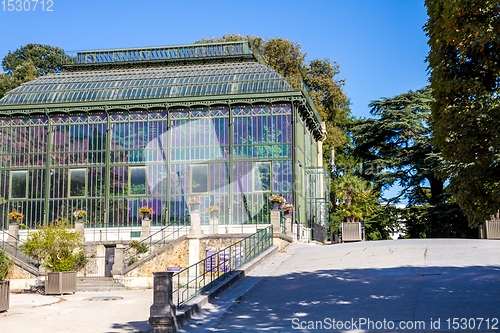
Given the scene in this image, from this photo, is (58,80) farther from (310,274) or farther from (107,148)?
(310,274)

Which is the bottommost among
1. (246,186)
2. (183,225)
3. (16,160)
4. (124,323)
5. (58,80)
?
(124,323)

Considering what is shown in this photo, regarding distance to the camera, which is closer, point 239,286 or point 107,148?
point 239,286

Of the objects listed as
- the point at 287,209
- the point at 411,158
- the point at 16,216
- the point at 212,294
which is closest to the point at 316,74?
the point at 411,158

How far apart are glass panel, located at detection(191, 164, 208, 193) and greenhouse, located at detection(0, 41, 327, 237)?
5 centimetres

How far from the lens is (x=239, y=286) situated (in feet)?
47.5

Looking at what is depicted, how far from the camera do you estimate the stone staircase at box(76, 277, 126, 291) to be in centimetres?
2167

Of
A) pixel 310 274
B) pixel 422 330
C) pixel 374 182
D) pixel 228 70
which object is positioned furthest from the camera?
pixel 374 182

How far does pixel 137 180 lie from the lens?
29016 mm

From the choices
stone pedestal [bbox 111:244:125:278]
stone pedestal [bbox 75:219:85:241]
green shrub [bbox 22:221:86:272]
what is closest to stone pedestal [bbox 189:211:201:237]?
stone pedestal [bbox 111:244:125:278]

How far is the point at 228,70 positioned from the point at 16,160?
43.9 ft

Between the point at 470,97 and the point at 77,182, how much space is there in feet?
78.3

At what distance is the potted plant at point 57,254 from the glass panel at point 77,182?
8.23m

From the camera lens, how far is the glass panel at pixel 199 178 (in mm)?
28391

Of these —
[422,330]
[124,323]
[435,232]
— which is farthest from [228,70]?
[422,330]
